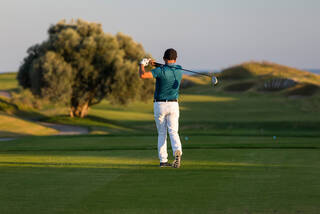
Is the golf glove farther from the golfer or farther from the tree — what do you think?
the tree

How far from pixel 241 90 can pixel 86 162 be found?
5548cm

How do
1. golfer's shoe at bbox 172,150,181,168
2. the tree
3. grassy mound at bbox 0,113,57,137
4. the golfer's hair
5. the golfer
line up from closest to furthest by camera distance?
1. golfer's shoe at bbox 172,150,181,168
2. the golfer
3. the golfer's hair
4. grassy mound at bbox 0,113,57,137
5. the tree

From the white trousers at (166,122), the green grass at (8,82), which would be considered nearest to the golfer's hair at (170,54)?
the white trousers at (166,122)

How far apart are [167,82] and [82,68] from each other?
25288mm

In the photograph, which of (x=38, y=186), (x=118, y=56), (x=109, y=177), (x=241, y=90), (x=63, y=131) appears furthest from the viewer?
(x=241, y=90)

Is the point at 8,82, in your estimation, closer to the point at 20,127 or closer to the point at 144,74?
the point at 20,127

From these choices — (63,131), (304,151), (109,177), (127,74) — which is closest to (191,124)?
(127,74)

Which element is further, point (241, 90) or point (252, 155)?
→ point (241, 90)

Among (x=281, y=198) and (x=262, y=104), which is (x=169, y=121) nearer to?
(x=281, y=198)

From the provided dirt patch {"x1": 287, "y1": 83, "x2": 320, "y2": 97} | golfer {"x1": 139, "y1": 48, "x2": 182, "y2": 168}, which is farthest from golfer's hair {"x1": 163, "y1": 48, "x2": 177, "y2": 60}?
dirt patch {"x1": 287, "y1": 83, "x2": 320, "y2": 97}

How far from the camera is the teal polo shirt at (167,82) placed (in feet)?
28.3

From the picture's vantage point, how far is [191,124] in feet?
119

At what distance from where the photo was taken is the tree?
32219 millimetres

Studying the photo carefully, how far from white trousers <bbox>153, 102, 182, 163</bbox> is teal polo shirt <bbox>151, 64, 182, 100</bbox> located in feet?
0.46
